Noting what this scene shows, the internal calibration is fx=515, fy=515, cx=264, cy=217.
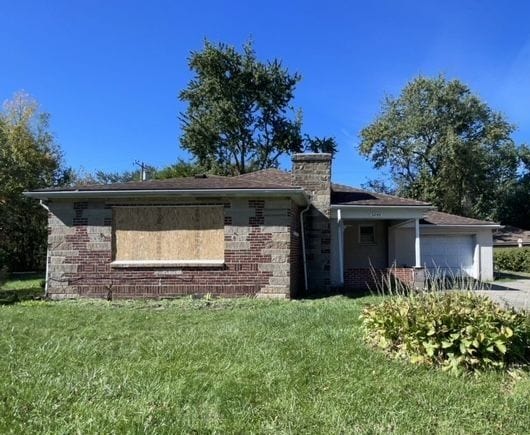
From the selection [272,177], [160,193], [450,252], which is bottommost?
[450,252]

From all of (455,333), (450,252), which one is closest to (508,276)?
(450,252)

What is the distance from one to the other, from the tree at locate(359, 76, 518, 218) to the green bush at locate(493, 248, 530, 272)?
7851mm

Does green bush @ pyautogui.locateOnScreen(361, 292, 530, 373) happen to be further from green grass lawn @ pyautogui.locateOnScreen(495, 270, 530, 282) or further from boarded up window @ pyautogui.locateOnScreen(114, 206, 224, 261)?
green grass lawn @ pyautogui.locateOnScreen(495, 270, 530, 282)

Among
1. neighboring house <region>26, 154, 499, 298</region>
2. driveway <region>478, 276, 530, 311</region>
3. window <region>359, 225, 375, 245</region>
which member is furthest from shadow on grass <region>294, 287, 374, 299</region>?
window <region>359, 225, 375, 245</region>

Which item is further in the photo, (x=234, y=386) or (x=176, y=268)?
(x=176, y=268)

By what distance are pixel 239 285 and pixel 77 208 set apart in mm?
4543

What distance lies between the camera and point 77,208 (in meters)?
13.0

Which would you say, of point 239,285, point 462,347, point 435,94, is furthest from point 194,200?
point 435,94

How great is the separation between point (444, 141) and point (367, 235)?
21.6 meters

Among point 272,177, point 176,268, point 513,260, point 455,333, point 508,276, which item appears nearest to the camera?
point 455,333

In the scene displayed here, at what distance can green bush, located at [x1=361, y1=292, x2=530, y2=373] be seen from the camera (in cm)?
543

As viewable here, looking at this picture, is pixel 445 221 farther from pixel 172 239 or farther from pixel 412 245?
pixel 172 239

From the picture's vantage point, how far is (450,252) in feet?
72.4

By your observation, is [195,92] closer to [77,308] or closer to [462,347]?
[77,308]
